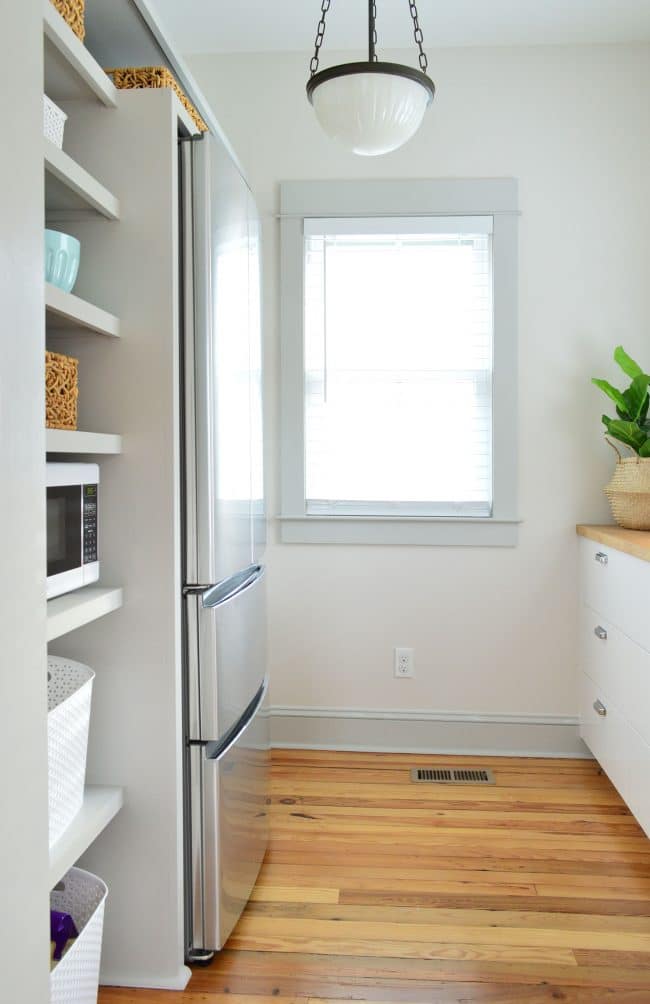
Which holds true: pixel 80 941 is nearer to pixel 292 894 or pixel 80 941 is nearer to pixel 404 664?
pixel 292 894

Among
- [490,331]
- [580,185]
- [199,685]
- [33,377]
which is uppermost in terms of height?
[580,185]

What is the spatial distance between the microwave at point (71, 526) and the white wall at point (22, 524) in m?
0.35

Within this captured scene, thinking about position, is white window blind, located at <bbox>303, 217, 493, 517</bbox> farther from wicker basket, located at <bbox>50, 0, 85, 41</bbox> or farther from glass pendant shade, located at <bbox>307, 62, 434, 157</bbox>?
wicker basket, located at <bbox>50, 0, 85, 41</bbox>

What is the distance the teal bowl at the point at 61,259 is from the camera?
1504 millimetres

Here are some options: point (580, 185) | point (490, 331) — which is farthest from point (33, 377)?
point (580, 185)

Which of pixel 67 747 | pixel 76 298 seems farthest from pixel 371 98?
pixel 67 747

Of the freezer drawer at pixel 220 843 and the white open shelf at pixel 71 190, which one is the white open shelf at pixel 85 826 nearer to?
the freezer drawer at pixel 220 843

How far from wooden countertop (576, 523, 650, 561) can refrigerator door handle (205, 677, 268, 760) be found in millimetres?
1145

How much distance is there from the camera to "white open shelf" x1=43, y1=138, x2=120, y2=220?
4.63 feet

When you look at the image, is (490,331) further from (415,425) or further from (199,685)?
(199,685)

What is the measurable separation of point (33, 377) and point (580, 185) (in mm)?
2592

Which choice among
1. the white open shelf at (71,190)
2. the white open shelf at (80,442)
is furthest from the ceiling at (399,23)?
the white open shelf at (80,442)

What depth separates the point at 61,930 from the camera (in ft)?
5.13

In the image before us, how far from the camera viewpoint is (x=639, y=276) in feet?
9.98
